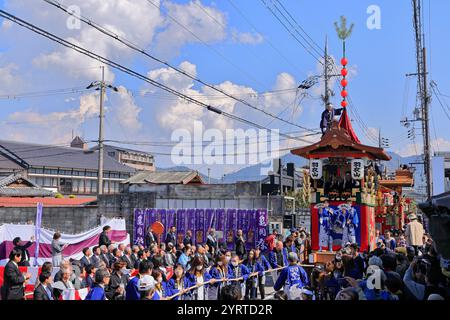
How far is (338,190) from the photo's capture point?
17781 millimetres

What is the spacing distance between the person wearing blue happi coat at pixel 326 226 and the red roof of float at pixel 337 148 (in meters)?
1.86

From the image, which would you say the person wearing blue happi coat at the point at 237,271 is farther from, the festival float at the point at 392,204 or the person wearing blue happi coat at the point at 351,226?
the festival float at the point at 392,204

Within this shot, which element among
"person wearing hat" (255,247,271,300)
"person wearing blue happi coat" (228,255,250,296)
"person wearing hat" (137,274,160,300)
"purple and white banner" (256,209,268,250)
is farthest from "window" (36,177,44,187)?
"person wearing hat" (137,274,160,300)

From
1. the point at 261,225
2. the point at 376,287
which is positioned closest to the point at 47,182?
the point at 261,225

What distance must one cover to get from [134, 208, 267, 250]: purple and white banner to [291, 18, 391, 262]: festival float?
19.8 feet

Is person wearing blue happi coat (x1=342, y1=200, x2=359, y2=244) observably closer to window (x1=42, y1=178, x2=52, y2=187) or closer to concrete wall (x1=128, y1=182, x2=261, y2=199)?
concrete wall (x1=128, y1=182, x2=261, y2=199)

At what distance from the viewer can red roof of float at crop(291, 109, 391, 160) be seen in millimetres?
17344

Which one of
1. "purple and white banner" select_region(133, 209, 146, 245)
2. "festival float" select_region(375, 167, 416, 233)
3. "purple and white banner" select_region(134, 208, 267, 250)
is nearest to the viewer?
"purple and white banner" select_region(134, 208, 267, 250)

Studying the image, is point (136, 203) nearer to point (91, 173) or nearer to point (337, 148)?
point (337, 148)

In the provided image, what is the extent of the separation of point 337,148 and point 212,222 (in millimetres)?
9321

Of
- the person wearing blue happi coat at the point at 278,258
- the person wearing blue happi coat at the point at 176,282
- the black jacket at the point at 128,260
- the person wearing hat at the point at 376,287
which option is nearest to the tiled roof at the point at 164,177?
the person wearing blue happi coat at the point at 278,258

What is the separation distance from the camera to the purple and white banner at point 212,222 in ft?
77.6

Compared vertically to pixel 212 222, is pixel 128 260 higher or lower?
lower
